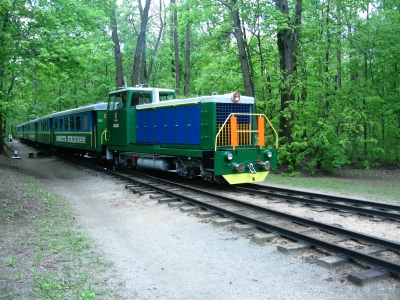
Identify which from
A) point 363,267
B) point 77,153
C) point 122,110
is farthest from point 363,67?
point 77,153

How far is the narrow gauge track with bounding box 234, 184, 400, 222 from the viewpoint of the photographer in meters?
7.23

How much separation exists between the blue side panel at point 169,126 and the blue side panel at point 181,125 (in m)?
0.18

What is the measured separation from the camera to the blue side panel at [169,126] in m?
11.9

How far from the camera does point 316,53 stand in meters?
16.0

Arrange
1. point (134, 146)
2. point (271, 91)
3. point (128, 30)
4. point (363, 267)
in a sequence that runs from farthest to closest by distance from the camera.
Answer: point (128, 30) → point (271, 91) → point (134, 146) → point (363, 267)

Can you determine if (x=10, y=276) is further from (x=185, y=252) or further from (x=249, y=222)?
(x=249, y=222)

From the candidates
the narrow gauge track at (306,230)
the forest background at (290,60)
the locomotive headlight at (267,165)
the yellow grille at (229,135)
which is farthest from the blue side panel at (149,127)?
the locomotive headlight at (267,165)

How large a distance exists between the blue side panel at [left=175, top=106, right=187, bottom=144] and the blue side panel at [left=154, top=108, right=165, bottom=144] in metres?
0.82

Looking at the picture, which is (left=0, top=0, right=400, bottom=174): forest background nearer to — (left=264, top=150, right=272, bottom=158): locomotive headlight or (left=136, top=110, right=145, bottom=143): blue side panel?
(left=136, top=110, right=145, bottom=143): blue side panel

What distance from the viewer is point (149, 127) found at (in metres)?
13.1

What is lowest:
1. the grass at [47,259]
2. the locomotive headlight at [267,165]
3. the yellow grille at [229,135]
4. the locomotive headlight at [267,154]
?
the grass at [47,259]

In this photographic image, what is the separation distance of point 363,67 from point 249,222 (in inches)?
562

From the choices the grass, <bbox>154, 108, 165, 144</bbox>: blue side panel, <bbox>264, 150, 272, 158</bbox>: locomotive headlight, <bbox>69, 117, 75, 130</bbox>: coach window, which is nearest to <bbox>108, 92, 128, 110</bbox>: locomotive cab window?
<bbox>154, 108, 165, 144</bbox>: blue side panel

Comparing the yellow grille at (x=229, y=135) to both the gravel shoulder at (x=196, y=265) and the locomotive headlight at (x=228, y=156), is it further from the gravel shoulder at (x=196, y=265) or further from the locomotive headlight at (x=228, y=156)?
the gravel shoulder at (x=196, y=265)
